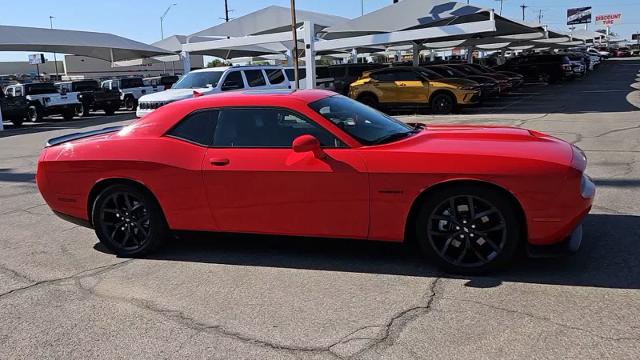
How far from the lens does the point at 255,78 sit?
17016 mm

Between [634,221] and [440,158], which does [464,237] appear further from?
[634,221]

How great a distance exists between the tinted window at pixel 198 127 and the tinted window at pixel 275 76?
504 inches

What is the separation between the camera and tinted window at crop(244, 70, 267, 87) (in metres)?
16.9

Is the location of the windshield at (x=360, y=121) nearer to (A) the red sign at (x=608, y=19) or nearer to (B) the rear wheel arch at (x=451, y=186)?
(B) the rear wheel arch at (x=451, y=186)

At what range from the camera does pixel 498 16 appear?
23.4 metres

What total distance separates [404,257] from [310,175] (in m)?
1.13

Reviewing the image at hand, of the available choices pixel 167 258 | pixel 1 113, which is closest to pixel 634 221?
pixel 167 258

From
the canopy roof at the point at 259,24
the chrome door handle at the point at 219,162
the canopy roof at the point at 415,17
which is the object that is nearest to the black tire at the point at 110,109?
the canopy roof at the point at 259,24

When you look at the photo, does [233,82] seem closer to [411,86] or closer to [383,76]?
[383,76]

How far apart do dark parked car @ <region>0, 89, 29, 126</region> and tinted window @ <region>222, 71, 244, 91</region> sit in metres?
11.6

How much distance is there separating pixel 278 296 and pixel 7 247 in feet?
10.7

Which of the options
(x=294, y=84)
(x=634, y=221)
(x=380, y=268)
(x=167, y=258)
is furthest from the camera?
(x=294, y=84)

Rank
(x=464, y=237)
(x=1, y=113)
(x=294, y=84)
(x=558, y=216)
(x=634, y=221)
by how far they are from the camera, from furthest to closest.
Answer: (x=1, y=113), (x=294, y=84), (x=634, y=221), (x=464, y=237), (x=558, y=216)

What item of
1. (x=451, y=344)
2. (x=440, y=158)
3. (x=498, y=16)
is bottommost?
(x=451, y=344)
